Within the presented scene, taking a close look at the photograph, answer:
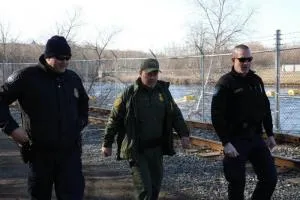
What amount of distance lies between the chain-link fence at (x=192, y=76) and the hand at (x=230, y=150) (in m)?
10.5

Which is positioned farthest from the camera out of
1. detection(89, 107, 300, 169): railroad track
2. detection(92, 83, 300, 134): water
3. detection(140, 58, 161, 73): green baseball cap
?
detection(92, 83, 300, 134): water

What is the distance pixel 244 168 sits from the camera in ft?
17.8

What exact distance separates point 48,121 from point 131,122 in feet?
3.05

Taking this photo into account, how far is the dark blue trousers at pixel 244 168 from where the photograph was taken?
212 inches

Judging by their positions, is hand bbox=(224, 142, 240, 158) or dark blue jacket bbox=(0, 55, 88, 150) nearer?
dark blue jacket bbox=(0, 55, 88, 150)

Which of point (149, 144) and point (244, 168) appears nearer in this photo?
point (149, 144)

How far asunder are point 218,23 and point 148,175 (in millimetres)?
20346

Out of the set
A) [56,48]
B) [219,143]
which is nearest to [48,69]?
[56,48]

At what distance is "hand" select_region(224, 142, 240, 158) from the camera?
5.30 metres

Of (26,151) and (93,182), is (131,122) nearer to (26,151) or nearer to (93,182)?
(26,151)

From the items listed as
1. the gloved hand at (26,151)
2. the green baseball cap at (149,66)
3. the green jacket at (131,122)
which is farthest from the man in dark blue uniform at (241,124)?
the gloved hand at (26,151)

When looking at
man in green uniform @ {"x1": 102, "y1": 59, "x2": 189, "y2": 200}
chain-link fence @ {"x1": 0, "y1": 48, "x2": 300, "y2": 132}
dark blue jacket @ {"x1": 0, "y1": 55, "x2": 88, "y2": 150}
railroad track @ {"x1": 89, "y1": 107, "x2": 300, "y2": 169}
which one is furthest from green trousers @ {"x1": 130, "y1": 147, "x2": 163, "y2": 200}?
chain-link fence @ {"x1": 0, "y1": 48, "x2": 300, "y2": 132}

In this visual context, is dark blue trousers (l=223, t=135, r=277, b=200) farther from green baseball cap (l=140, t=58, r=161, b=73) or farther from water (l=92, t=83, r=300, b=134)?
water (l=92, t=83, r=300, b=134)

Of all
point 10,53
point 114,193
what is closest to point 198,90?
point 114,193
